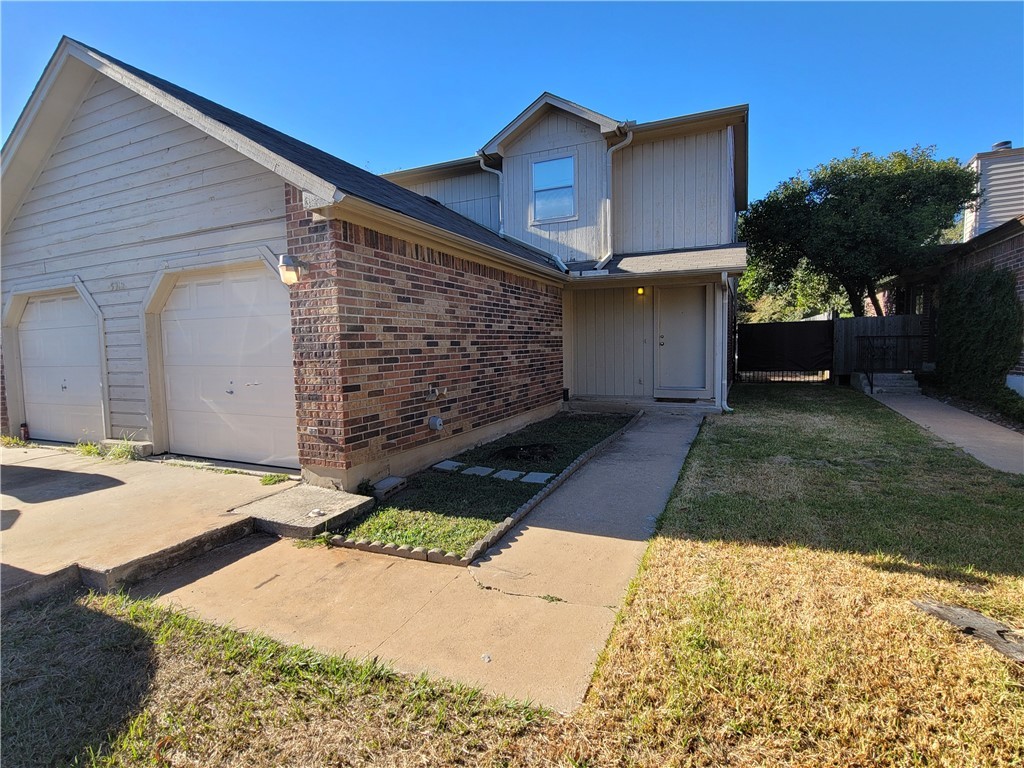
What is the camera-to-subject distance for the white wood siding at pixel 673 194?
971 centimetres

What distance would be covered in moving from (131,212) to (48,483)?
3.32 metres

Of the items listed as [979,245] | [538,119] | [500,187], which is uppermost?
[538,119]

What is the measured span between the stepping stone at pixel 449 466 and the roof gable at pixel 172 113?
274 centimetres

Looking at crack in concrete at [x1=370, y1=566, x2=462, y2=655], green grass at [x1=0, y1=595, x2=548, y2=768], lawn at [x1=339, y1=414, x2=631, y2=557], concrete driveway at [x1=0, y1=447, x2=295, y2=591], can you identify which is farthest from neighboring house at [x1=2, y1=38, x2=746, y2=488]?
green grass at [x1=0, y1=595, x2=548, y2=768]

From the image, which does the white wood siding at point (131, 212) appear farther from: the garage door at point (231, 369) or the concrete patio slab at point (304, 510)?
the concrete patio slab at point (304, 510)

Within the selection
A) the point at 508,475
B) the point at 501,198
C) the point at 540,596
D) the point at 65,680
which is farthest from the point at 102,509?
the point at 501,198

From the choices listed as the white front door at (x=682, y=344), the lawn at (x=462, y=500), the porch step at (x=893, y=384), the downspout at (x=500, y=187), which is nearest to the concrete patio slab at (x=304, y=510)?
the lawn at (x=462, y=500)

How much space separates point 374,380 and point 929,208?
53.2 feet

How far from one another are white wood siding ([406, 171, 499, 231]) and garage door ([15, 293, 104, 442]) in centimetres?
775

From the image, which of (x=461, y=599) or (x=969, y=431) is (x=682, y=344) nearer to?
(x=969, y=431)

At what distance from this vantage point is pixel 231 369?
5.66 m

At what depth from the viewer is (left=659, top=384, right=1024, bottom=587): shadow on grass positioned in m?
3.45

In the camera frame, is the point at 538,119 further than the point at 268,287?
Yes

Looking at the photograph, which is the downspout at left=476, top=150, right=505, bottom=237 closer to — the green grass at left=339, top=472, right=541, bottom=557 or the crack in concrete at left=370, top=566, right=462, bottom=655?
the green grass at left=339, top=472, right=541, bottom=557
